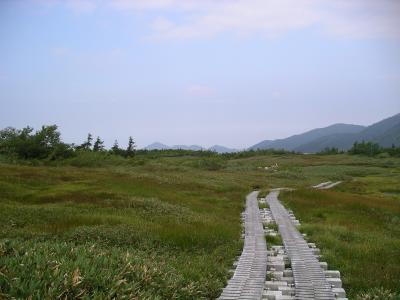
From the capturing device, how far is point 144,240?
19094 millimetres

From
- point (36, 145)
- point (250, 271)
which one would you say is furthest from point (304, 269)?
point (36, 145)

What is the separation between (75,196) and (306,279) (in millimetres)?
23963

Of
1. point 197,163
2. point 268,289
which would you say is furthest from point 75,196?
point 197,163

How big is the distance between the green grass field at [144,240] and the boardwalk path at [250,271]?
0.47m

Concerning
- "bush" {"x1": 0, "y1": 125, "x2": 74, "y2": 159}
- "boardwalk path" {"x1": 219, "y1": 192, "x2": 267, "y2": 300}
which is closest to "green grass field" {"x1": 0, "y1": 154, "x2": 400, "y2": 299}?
"boardwalk path" {"x1": 219, "y1": 192, "x2": 267, "y2": 300}

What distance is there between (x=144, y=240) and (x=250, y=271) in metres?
5.90

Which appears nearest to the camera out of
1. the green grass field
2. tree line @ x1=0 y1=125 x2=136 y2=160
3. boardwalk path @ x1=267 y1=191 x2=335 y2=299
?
the green grass field

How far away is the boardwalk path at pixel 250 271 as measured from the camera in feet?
40.5

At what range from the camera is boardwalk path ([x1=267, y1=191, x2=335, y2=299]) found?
1249cm

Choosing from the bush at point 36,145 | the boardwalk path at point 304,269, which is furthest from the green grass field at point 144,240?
the bush at point 36,145

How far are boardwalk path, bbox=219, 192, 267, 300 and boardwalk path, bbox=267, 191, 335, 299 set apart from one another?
3.29 ft

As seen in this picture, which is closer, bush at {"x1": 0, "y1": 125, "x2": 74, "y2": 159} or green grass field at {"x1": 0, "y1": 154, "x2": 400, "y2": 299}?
green grass field at {"x1": 0, "y1": 154, "x2": 400, "y2": 299}

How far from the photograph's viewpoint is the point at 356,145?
188 metres

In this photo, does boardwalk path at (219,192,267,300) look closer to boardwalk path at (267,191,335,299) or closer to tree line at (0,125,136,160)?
boardwalk path at (267,191,335,299)
